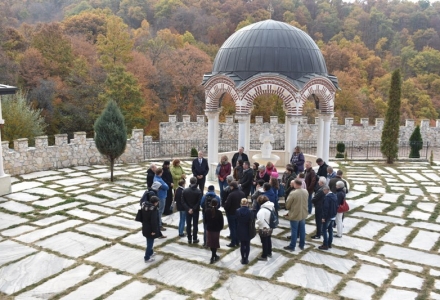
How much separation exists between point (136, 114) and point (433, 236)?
21.4 meters

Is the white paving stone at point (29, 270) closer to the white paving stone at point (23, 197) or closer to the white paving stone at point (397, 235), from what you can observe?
the white paving stone at point (23, 197)

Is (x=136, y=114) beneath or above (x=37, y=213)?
above

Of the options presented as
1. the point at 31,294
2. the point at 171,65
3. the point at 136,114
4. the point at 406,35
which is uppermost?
the point at 406,35

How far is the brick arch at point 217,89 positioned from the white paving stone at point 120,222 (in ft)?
17.8

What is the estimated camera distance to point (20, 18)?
52.2 m

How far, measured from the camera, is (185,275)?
823cm

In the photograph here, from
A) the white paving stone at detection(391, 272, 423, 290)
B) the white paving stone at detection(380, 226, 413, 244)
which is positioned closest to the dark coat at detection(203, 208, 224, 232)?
the white paving stone at detection(391, 272, 423, 290)

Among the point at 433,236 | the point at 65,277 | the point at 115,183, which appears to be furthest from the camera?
the point at 115,183

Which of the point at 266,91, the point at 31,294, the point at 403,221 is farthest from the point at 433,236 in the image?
the point at 31,294

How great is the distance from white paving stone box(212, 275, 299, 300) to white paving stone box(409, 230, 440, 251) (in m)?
4.15

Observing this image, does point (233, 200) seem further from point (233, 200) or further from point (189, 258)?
point (189, 258)

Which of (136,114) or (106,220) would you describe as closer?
(106,220)

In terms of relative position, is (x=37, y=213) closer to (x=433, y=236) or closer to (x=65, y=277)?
(x=65, y=277)

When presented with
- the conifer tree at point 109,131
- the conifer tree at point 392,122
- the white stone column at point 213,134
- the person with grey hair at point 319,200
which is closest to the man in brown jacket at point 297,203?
the person with grey hair at point 319,200
